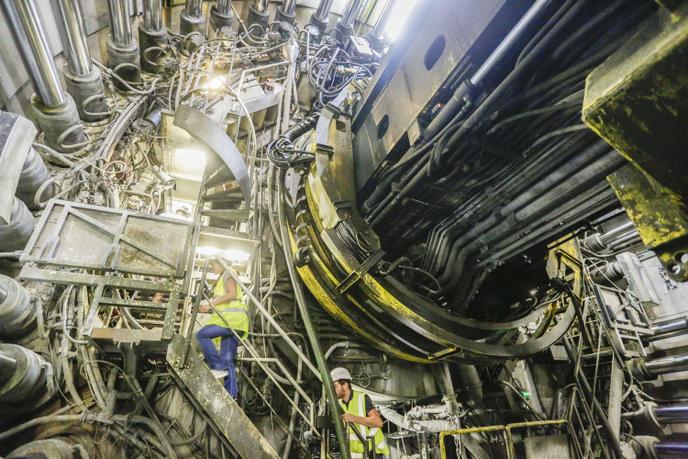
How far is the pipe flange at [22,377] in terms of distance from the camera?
3531 mm

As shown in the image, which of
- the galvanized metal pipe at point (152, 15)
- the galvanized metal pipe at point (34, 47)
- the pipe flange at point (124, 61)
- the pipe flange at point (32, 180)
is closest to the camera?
the galvanized metal pipe at point (34, 47)

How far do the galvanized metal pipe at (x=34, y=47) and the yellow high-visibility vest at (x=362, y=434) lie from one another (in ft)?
19.9

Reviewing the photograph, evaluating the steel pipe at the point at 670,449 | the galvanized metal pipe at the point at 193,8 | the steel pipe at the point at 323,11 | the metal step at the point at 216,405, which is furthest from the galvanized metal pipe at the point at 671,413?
the galvanized metal pipe at the point at 193,8

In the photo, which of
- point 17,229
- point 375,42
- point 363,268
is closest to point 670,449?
point 363,268

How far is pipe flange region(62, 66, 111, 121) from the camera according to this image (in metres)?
6.06

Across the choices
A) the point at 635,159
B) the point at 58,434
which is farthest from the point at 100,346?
the point at 635,159

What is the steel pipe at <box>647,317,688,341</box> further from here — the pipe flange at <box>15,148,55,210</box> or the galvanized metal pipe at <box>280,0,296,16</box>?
the galvanized metal pipe at <box>280,0,296,16</box>

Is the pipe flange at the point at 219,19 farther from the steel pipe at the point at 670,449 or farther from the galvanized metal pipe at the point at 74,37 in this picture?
the steel pipe at the point at 670,449

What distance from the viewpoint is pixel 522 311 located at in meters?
4.68

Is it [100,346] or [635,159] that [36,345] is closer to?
[100,346]

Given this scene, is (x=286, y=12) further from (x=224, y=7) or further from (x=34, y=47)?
(x=34, y=47)

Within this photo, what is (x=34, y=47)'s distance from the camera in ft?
13.5

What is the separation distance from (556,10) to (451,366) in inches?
210

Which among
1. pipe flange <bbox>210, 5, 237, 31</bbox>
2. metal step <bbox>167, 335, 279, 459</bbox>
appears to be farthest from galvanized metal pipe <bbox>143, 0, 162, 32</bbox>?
metal step <bbox>167, 335, 279, 459</bbox>
